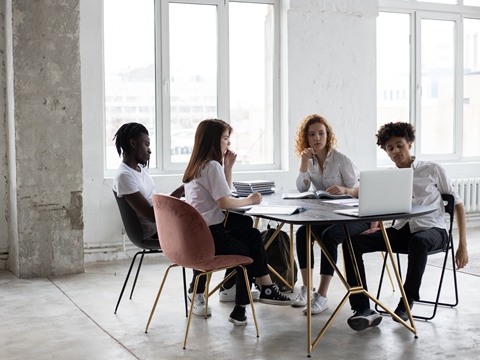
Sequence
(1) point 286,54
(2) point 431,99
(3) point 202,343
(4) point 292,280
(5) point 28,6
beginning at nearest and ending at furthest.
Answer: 1. (3) point 202,343
2. (4) point 292,280
3. (5) point 28,6
4. (1) point 286,54
5. (2) point 431,99

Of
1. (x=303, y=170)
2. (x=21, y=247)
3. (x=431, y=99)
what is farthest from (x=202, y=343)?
(x=431, y=99)

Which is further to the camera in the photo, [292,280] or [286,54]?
A: [286,54]

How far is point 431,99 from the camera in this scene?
774 centimetres

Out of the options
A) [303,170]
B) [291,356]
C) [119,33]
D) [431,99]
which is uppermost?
[119,33]

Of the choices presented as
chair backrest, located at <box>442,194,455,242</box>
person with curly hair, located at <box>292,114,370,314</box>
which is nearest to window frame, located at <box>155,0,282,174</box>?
person with curly hair, located at <box>292,114,370,314</box>

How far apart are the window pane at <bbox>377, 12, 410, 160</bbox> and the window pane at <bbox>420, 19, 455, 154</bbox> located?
0.78 ft

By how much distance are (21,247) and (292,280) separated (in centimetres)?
216

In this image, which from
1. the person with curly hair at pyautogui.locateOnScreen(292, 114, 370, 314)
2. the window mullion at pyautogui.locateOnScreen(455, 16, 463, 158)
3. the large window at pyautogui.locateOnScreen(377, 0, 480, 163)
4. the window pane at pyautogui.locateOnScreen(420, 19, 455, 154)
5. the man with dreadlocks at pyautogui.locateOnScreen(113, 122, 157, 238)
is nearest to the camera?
the man with dreadlocks at pyautogui.locateOnScreen(113, 122, 157, 238)

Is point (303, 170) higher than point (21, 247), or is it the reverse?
point (303, 170)

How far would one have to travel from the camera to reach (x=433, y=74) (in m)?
7.75

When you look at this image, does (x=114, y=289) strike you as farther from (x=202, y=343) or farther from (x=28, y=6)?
(x=28, y=6)

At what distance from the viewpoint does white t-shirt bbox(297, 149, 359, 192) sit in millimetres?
4684

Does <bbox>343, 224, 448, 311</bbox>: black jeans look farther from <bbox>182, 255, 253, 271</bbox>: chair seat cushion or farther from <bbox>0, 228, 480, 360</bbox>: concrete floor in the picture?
<bbox>182, 255, 253, 271</bbox>: chair seat cushion

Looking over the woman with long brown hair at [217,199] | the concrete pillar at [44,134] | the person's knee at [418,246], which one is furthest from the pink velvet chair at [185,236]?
the concrete pillar at [44,134]
